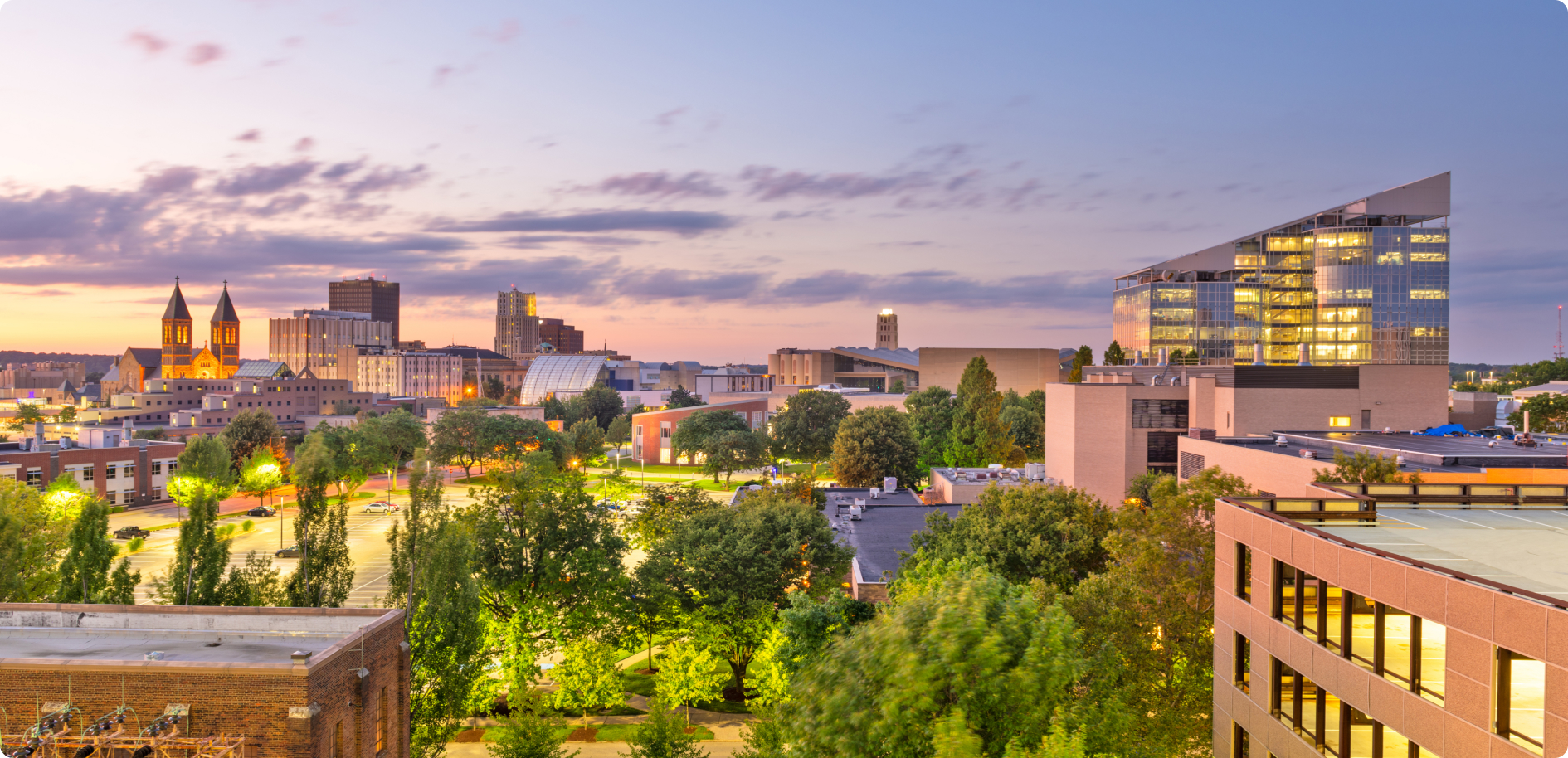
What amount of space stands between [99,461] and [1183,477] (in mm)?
93984

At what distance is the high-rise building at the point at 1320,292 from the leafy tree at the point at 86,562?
11077 centimetres

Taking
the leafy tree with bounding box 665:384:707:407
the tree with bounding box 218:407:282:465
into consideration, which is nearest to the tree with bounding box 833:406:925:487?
the tree with bounding box 218:407:282:465

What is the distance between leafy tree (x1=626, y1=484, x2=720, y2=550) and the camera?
149ft

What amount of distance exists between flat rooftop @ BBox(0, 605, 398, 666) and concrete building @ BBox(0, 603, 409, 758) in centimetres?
4

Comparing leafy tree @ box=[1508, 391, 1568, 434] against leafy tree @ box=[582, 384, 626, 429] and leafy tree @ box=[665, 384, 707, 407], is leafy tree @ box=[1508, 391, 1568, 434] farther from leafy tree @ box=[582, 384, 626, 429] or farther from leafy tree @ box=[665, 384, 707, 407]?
leafy tree @ box=[582, 384, 626, 429]

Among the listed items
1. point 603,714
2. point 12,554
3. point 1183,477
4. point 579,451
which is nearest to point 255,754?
point 603,714

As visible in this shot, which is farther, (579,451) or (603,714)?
(579,451)

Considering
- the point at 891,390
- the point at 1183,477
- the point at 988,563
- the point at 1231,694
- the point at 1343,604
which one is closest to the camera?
the point at 1343,604

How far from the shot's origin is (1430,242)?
112250 mm

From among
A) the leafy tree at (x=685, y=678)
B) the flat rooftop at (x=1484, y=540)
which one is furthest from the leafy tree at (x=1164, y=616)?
the leafy tree at (x=685, y=678)

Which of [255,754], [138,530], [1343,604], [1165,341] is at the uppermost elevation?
[1165,341]

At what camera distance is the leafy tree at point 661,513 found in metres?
45.4

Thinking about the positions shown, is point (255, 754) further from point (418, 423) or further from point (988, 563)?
point (418, 423)

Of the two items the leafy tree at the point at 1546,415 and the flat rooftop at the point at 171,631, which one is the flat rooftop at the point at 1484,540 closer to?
the flat rooftop at the point at 171,631
